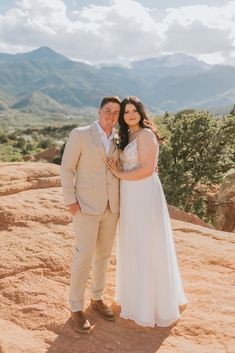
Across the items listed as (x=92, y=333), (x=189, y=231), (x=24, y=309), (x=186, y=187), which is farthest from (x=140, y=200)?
(x=186, y=187)

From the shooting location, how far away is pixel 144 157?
557cm

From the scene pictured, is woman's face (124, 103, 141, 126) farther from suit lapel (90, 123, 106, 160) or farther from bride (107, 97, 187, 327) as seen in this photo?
suit lapel (90, 123, 106, 160)

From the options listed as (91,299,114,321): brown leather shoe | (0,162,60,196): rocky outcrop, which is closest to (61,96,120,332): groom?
(91,299,114,321): brown leather shoe

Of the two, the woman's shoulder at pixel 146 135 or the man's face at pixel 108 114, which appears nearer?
the man's face at pixel 108 114

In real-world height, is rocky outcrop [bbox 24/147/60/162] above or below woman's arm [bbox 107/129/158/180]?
below

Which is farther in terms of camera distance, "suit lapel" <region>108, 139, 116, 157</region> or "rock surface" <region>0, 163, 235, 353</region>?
"suit lapel" <region>108, 139, 116, 157</region>

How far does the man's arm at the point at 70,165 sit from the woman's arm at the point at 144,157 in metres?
0.50

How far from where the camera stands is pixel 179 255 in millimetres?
8117

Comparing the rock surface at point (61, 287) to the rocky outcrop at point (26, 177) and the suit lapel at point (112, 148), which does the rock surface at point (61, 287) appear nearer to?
the rocky outcrop at point (26, 177)

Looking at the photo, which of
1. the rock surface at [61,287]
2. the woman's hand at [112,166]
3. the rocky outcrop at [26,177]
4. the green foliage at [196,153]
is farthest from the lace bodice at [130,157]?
the green foliage at [196,153]

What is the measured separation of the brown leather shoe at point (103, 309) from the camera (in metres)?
5.91

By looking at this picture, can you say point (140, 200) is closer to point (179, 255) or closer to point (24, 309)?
point (24, 309)

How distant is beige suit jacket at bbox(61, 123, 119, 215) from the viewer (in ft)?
17.8

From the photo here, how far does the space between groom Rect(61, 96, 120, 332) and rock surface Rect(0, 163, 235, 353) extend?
1.40 feet
